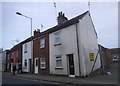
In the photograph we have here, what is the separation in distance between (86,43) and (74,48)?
1723 mm

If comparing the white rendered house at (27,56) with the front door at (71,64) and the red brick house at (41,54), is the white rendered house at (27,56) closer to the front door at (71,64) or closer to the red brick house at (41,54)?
the red brick house at (41,54)

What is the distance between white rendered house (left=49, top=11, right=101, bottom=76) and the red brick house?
3.82 feet

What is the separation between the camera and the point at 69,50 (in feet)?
69.1

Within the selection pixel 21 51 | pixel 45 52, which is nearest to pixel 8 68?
pixel 21 51

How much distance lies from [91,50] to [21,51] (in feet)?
57.9

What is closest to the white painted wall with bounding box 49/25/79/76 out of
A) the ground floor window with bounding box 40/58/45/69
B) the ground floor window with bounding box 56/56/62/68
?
the ground floor window with bounding box 56/56/62/68

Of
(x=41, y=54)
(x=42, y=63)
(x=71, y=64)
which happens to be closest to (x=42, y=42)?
(x=41, y=54)

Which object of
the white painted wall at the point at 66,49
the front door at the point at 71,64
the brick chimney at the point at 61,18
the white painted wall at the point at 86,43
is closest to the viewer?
the white painted wall at the point at 86,43

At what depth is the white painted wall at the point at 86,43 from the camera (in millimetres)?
19516

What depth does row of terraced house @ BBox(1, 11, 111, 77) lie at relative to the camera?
19969mm

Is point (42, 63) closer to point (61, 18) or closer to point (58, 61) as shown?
point (58, 61)

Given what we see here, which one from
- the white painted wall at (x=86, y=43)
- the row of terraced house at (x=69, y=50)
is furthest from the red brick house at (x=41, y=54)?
the white painted wall at (x=86, y=43)

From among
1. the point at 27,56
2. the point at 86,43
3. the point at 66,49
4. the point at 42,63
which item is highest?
the point at 86,43

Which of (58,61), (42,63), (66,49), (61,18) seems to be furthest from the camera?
(61,18)
